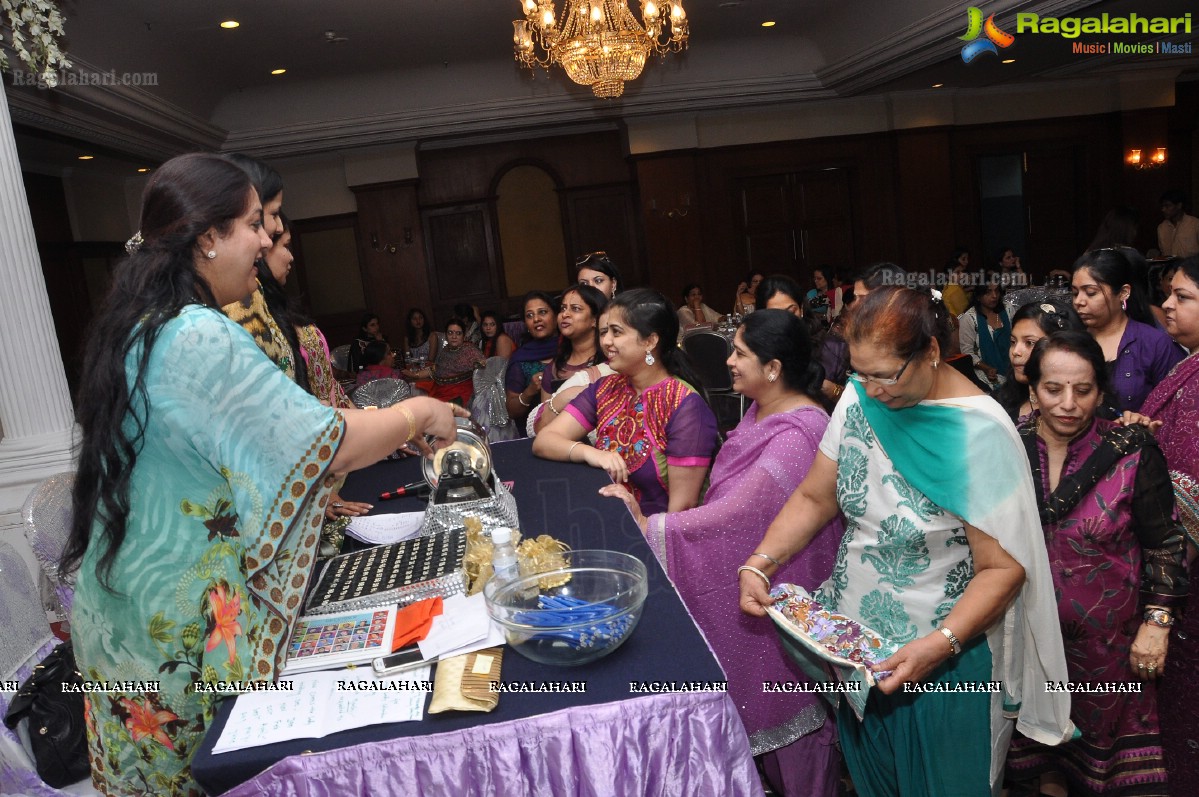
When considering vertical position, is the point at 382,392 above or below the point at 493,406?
above

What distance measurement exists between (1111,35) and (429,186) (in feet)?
23.0

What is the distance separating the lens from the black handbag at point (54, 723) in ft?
5.14

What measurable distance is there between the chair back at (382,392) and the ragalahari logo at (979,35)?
16.8 feet

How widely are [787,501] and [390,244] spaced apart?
8.27 meters

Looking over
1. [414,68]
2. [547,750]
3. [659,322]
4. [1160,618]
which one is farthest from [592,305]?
[414,68]

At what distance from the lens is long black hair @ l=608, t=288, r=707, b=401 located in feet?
8.18

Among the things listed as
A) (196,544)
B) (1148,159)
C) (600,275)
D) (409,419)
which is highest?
(1148,159)

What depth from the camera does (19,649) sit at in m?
1.89

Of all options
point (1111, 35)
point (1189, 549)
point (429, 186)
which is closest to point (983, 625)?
point (1189, 549)

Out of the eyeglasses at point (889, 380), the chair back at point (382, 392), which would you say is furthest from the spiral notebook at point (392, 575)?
the chair back at point (382, 392)

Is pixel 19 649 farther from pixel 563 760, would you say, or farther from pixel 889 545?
pixel 889 545

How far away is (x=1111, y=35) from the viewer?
25.9 ft

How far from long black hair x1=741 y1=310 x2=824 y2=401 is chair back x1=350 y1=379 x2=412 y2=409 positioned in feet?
9.72

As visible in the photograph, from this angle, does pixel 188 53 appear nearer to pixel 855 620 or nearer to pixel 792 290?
pixel 792 290
